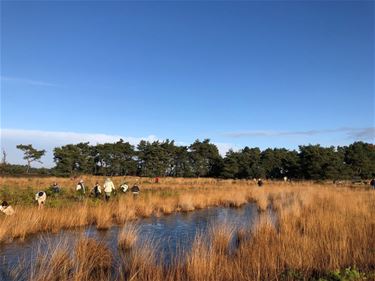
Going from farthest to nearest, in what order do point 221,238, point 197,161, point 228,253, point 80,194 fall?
point 197,161, point 80,194, point 221,238, point 228,253

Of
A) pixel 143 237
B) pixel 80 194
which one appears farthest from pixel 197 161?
pixel 143 237

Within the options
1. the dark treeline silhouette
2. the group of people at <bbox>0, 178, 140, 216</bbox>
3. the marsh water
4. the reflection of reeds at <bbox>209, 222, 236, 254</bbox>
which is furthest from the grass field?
the dark treeline silhouette

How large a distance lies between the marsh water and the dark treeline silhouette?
4682cm

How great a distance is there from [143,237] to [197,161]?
6488cm

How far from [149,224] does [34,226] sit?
4126 millimetres

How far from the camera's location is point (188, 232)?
41.0 feet

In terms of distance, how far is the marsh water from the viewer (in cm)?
842

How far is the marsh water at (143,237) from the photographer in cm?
842

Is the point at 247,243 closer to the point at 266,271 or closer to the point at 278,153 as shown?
the point at 266,271

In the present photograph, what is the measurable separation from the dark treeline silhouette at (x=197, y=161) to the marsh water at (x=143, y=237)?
4682 centimetres

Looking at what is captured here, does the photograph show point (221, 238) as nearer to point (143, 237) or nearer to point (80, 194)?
point (143, 237)

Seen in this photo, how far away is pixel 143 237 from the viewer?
36.0 ft

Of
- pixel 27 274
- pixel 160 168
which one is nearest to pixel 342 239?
pixel 27 274

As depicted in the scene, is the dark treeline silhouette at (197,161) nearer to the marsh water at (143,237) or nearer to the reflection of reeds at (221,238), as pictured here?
the marsh water at (143,237)
